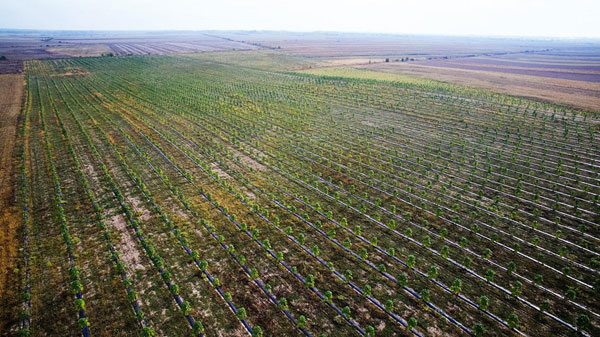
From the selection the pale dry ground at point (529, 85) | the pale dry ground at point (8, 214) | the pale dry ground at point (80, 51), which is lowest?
the pale dry ground at point (8, 214)

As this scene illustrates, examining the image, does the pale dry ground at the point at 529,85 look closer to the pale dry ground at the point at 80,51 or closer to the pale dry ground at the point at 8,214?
the pale dry ground at the point at 8,214

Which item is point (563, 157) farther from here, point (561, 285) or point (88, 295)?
point (88, 295)

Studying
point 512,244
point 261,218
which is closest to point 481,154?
point 512,244

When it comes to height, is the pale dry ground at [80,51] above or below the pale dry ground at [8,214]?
above

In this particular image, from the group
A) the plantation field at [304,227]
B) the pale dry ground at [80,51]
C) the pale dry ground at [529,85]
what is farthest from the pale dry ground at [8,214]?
the pale dry ground at [80,51]

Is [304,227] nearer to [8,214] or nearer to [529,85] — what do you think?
[8,214]

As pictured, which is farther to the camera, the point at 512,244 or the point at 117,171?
the point at 117,171
